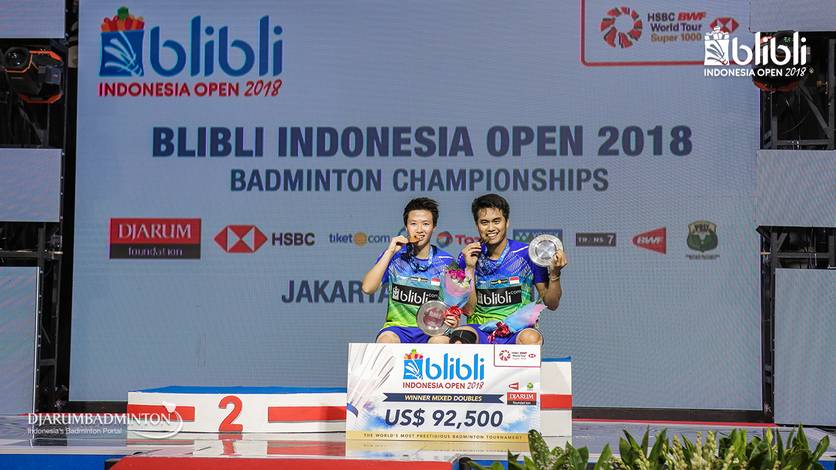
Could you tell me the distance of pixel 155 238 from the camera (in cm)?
727

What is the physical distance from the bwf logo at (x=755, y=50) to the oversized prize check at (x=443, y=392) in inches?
159

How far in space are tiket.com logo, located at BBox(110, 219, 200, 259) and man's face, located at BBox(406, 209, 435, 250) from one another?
2894 millimetres

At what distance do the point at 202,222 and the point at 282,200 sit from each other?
0.67 metres

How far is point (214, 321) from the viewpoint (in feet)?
23.7

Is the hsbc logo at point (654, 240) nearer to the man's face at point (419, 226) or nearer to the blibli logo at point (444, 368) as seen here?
the man's face at point (419, 226)

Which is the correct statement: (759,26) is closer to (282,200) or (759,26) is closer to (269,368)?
(282,200)

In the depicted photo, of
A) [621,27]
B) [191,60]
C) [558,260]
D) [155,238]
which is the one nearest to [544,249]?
[558,260]

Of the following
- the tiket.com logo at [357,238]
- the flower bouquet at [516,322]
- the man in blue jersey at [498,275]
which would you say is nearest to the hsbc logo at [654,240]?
the tiket.com logo at [357,238]

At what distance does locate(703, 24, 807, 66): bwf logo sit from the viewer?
263 inches

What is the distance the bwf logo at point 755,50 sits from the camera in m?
6.68

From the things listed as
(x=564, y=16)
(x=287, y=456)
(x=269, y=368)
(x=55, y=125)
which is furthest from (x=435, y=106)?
(x=287, y=456)

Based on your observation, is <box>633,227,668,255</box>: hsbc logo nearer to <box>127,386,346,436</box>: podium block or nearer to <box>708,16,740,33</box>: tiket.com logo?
<box>708,16,740,33</box>: tiket.com logo

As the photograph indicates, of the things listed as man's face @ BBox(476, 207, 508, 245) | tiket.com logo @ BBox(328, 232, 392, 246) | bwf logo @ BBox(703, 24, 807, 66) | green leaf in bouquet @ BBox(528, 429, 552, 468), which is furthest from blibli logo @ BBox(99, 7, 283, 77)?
green leaf in bouquet @ BBox(528, 429, 552, 468)

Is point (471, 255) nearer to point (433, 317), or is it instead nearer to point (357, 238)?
point (433, 317)
